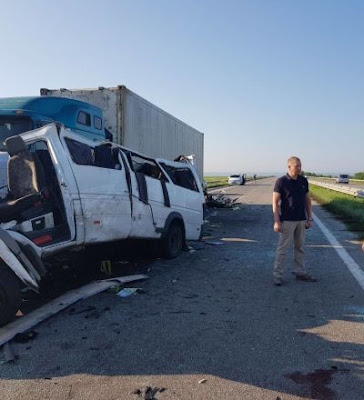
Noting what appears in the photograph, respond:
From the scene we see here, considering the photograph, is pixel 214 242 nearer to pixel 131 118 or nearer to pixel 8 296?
pixel 131 118

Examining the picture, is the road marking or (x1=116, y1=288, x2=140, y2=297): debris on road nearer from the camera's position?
(x1=116, y1=288, x2=140, y2=297): debris on road

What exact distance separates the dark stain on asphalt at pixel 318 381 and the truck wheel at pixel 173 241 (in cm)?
505

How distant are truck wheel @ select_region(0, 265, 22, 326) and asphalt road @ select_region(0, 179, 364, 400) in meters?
0.39

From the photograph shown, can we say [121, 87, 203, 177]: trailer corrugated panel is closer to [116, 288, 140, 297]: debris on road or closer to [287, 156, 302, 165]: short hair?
[287, 156, 302, 165]: short hair

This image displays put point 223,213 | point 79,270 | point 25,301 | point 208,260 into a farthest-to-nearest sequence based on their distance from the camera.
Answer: point 223,213, point 208,260, point 79,270, point 25,301

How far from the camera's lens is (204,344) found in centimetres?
452

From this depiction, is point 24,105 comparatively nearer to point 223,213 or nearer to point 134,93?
point 134,93

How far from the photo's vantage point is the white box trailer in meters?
12.0

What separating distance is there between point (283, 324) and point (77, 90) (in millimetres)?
9414

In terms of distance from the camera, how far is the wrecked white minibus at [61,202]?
5.10m

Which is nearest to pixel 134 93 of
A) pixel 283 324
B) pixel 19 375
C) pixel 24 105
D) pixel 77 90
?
pixel 77 90

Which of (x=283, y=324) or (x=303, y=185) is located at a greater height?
(x=303, y=185)

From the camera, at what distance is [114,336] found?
475 cm

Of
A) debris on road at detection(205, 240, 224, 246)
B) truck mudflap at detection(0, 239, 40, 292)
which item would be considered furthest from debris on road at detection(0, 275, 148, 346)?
debris on road at detection(205, 240, 224, 246)
